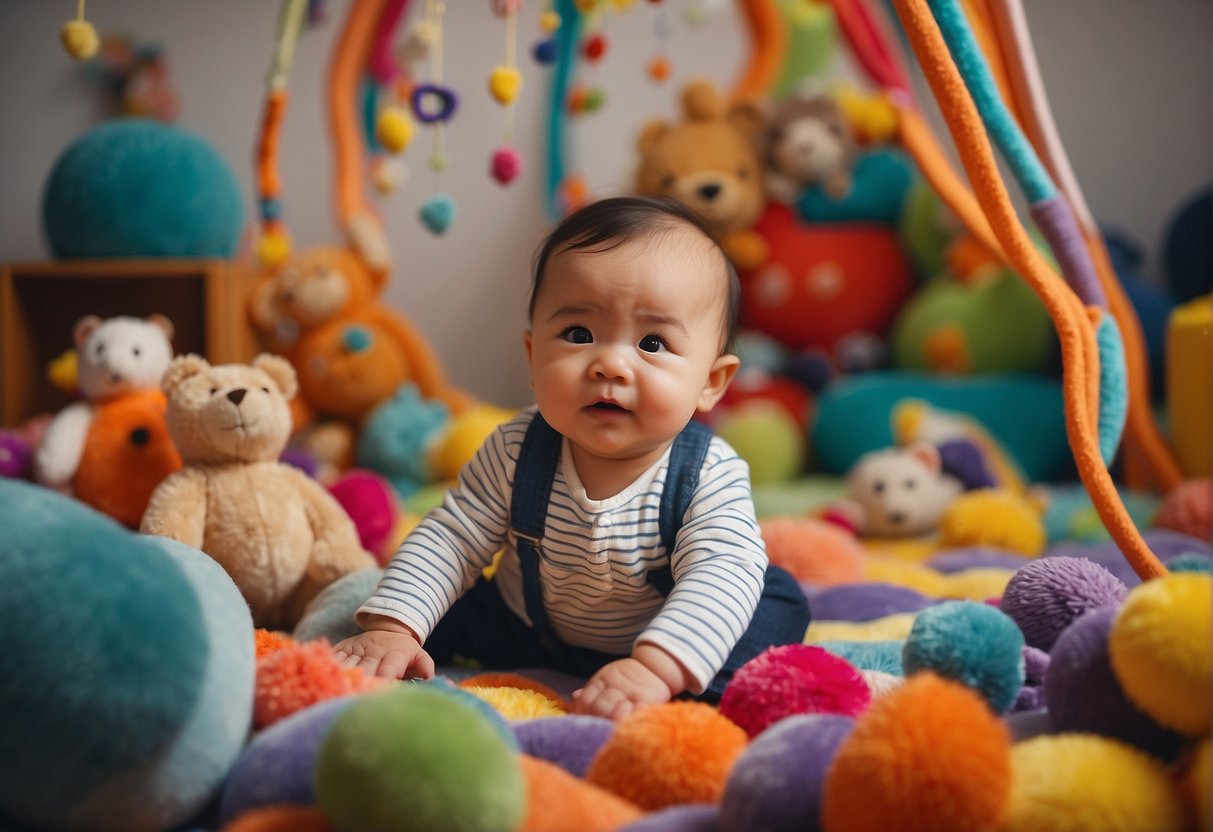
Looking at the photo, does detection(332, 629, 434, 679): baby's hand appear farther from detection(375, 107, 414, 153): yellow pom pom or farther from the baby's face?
detection(375, 107, 414, 153): yellow pom pom

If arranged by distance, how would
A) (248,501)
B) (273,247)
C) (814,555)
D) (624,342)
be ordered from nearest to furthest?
(624,342) < (248,501) < (814,555) < (273,247)

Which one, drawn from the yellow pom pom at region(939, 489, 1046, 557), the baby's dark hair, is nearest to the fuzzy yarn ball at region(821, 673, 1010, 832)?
the baby's dark hair

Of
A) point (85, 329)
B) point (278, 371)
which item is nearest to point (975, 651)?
point (278, 371)

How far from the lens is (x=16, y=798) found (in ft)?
1.93

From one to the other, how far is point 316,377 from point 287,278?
18cm

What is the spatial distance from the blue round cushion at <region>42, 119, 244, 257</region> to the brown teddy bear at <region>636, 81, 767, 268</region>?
0.79 m

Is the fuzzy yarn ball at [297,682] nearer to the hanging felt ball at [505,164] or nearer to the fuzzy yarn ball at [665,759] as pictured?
the fuzzy yarn ball at [665,759]

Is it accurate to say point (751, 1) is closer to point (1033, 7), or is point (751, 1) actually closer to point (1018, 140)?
point (1033, 7)

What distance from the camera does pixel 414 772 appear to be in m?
0.52

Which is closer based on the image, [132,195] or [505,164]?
[505,164]

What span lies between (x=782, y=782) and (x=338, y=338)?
1525mm

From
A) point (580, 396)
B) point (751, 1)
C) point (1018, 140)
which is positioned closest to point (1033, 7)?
point (751, 1)

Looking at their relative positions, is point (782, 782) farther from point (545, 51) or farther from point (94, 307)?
point (94, 307)

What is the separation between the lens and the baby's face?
896 millimetres
